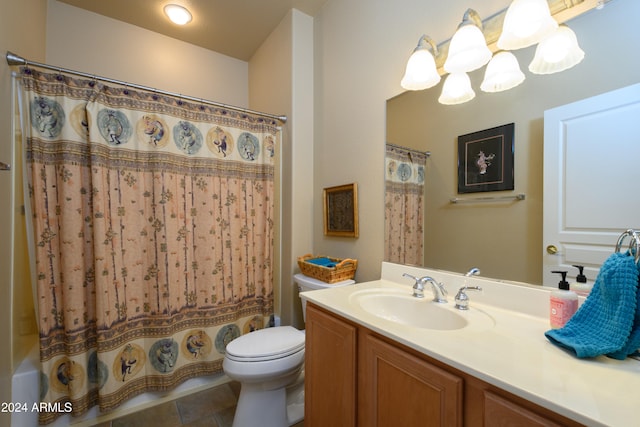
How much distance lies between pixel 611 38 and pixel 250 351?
1.82 meters

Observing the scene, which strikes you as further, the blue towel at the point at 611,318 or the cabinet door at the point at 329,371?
the cabinet door at the point at 329,371

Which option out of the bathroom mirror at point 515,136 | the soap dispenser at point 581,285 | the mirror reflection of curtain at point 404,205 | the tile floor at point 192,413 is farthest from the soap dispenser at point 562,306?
the tile floor at point 192,413

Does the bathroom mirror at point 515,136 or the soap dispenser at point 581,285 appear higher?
the bathroom mirror at point 515,136

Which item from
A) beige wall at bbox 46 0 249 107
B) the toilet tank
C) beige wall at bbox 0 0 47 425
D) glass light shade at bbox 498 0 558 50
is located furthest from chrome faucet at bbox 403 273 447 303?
beige wall at bbox 46 0 249 107

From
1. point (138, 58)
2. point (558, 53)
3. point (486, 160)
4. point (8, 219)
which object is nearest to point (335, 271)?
point (486, 160)

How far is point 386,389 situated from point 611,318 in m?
0.59

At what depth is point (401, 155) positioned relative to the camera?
4.59 feet

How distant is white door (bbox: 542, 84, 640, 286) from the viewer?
0.76 metres

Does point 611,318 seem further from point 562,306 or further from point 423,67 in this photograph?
point 423,67

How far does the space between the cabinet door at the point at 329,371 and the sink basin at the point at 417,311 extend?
14 cm

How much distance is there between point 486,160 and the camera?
108cm

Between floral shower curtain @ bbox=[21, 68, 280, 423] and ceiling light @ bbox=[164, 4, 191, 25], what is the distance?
2.87 ft

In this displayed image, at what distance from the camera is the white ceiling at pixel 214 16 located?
1.93 m

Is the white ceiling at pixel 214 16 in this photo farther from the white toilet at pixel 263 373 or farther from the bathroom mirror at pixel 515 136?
the white toilet at pixel 263 373
